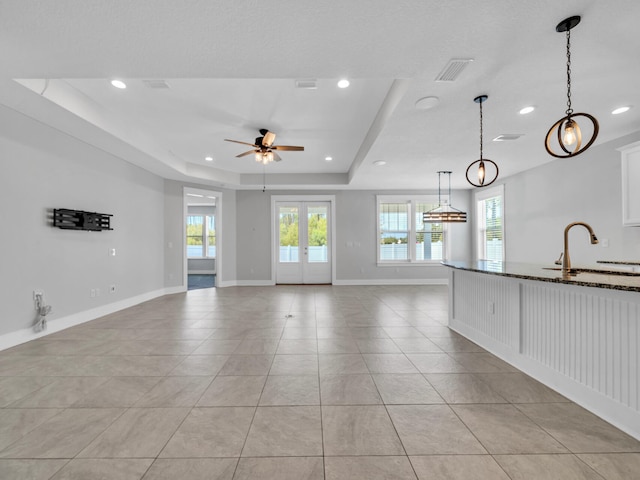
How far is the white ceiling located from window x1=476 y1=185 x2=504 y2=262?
263 cm

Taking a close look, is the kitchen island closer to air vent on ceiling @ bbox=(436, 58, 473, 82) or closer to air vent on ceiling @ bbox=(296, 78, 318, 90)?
air vent on ceiling @ bbox=(436, 58, 473, 82)

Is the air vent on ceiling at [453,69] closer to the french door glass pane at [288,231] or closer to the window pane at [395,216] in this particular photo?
the window pane at [395,216]

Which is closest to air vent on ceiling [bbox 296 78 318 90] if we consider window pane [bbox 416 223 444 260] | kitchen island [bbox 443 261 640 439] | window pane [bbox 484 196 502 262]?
kitchen island [bbox 443 261 640 439]

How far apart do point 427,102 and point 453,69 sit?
1.97 ft

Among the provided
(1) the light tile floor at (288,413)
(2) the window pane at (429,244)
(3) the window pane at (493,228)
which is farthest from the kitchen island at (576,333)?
(2) the window pane at (429,244)

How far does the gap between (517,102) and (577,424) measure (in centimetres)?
306

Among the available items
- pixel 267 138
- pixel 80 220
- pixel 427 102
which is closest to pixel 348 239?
pixel 267 138

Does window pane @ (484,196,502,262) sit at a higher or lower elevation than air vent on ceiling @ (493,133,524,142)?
lower

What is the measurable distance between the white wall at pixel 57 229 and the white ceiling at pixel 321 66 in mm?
348

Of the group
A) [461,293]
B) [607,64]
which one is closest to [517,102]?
[607,64]

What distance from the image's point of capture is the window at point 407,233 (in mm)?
8453

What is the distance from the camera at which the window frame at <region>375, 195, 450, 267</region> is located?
8.38m

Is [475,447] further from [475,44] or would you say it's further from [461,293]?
[475,44]

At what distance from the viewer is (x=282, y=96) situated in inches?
145
